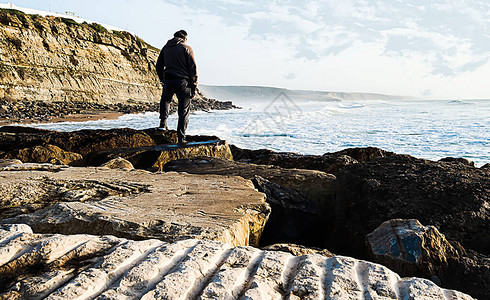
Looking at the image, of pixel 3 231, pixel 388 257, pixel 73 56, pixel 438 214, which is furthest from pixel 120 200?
pixel 73 56

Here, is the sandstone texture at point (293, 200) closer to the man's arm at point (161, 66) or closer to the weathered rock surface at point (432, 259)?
the weathered rock surface at point (432, 259)

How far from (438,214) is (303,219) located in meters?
1.05

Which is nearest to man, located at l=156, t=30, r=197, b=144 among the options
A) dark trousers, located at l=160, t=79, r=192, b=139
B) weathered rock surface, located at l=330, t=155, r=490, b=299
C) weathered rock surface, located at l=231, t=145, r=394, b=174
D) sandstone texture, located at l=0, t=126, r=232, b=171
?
dark trousers, located at l=160, t=79, r=192, b=139

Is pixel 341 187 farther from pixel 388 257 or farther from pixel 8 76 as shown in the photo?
pixel 8 76

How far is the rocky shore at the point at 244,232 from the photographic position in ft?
4.66

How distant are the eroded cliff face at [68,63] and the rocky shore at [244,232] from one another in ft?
94.5

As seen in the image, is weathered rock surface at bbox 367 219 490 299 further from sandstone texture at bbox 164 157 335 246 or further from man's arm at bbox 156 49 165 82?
man's arm at bbox 156 49 165 82

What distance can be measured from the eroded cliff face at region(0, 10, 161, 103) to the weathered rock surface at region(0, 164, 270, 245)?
93.3ft

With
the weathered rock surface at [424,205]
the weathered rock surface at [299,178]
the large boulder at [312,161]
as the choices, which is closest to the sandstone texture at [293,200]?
the weathered rock surface at [299,178]

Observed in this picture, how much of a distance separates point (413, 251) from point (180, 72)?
5.19 m

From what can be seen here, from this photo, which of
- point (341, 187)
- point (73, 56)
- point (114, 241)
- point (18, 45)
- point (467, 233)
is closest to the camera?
point (114, 241)

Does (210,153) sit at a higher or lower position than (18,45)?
lower

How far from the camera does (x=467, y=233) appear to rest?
2.47 meters

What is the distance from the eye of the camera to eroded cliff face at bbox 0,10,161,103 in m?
28.4
